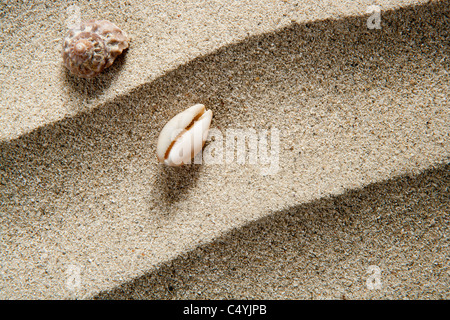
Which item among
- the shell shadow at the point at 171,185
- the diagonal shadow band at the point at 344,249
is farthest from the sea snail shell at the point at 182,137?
the diagonal shadow band at the point at 344,249

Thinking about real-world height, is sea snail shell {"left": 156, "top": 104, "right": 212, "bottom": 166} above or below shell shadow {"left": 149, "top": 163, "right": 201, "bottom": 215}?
above

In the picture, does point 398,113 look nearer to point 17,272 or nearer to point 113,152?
point 113,152

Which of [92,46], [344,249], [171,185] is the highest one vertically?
[92,46]

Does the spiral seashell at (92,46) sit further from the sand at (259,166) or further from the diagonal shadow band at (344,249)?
the diagonal shadow band at (344,249)

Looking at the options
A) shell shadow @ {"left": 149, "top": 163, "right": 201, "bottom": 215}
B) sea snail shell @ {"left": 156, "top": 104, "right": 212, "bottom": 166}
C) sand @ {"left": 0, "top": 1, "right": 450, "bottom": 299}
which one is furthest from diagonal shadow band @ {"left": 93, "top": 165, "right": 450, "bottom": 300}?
sea snail shell @ {"left": 156, "top": 104, "right": 212, "bottom": 166}

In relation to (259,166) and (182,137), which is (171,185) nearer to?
(182,137)

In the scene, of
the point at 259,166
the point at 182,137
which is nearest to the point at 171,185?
the point at 182,137

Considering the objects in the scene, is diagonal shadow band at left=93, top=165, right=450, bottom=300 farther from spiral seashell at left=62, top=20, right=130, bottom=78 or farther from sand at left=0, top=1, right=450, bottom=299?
spiral seashell at left=62, top=20, right=130, bottom=78
